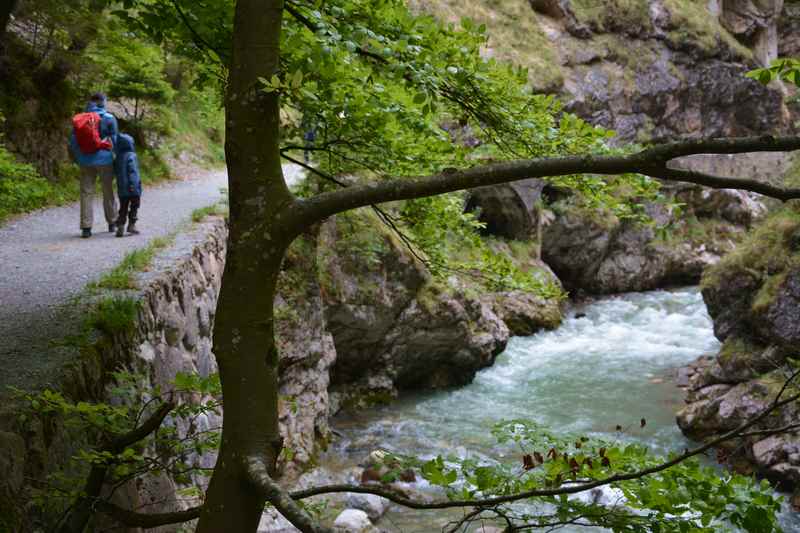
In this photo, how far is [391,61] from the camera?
2982 millimetres

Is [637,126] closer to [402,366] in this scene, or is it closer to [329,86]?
[402,366]

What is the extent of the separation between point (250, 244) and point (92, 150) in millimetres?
7049

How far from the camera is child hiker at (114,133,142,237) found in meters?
8.22

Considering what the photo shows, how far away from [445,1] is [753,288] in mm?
16024

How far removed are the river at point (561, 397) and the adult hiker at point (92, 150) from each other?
4438 millimetres

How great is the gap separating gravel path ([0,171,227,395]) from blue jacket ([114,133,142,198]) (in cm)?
54

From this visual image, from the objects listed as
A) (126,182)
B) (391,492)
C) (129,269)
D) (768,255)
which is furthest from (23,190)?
Answer: (768,255)

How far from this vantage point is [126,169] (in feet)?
27.8

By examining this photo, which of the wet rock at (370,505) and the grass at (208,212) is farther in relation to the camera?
the grass at (208,212)

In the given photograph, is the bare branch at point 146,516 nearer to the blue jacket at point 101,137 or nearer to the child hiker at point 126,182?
the child hiker at point 126,182

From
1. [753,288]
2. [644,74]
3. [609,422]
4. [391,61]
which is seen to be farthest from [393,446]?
[644,74]

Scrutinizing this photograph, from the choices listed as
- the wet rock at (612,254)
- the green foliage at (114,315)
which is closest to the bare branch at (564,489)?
the green foliage at (114,315)

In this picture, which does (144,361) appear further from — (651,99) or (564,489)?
(651,99)

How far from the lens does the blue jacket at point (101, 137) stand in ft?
26.8
